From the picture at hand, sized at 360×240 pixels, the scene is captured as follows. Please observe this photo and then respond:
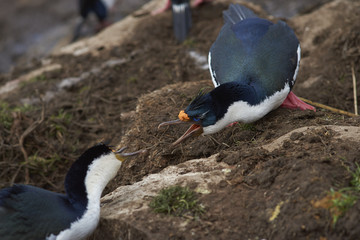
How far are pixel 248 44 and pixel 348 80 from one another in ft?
5.71

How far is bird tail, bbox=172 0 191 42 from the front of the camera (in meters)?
7.36

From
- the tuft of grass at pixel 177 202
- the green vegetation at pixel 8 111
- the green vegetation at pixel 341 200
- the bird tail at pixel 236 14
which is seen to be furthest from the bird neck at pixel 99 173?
the green vegetation at pixel 8 111

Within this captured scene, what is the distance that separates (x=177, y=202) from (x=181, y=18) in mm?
4833

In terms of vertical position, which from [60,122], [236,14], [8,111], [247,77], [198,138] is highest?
[236,14]

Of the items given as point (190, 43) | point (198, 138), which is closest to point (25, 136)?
point (198, 138)

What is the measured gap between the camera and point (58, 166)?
211 inches

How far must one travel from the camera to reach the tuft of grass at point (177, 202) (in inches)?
117

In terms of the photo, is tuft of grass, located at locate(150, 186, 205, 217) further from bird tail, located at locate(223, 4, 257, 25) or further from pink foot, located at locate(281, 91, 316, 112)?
bird tail, located at locate(223, 4, 257, 25)

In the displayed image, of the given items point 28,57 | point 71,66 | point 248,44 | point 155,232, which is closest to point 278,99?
point 248,44

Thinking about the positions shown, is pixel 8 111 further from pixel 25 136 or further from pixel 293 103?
pixel 293 103

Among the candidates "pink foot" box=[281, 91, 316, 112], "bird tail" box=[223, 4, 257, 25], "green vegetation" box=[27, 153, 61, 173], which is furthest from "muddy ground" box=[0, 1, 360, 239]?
"bird tail" box=[223, 4, 257, 25]

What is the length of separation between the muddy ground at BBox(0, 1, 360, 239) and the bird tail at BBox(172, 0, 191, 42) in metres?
0.16

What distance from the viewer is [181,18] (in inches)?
293

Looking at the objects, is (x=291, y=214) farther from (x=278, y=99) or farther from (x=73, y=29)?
(x=73, y=29)
